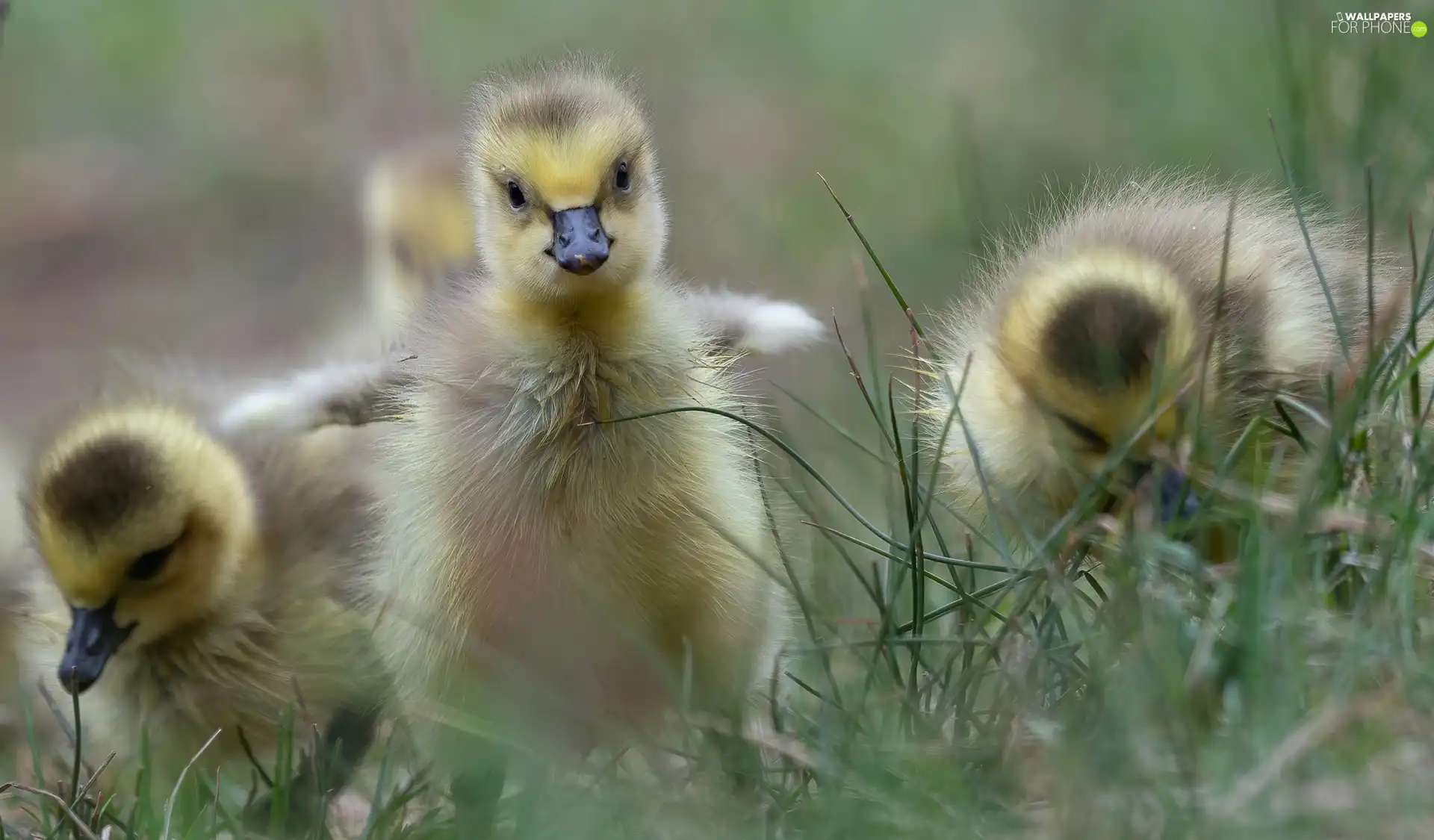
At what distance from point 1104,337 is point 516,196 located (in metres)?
0.84

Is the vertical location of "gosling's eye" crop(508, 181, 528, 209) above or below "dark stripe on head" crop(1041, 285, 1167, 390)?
above

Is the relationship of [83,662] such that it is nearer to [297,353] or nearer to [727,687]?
[727,687]

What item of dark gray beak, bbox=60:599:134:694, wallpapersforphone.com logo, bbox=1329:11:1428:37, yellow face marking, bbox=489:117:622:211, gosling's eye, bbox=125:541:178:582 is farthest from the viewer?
wallpapersforphone.com logo, bbox=1329:11:1428:37

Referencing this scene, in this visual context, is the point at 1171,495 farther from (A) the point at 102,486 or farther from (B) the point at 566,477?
(A) the point at 102,486

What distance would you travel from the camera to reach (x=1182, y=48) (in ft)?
16.2

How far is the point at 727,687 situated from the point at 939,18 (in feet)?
13.2

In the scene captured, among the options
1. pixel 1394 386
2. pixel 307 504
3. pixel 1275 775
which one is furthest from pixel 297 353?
pixel 1275 775

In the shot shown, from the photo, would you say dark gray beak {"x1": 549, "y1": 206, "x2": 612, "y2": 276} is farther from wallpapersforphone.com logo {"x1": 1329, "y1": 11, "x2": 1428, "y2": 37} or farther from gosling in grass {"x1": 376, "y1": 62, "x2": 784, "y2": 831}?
wallpapersforphone.com logo {"x1": 1329, "y1": 11, "x2": 1428, "y2": 37}

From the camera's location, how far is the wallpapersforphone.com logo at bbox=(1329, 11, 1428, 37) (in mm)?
3283

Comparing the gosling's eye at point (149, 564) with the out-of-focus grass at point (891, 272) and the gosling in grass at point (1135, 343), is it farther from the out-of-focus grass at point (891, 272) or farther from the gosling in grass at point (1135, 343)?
the gosling in grass at point (1135, 343)

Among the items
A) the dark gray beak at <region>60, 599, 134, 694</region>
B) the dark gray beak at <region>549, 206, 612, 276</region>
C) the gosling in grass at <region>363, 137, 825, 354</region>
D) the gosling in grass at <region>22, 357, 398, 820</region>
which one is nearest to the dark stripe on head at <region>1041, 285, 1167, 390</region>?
the dark gray beak at <region>549, 206, 612, 276</region>

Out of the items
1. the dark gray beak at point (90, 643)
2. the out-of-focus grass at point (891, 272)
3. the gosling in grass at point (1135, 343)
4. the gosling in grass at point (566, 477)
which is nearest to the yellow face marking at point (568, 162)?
the gosling in grass at point (566, 477)

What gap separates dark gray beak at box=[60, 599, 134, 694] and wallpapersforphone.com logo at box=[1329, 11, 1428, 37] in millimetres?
2583

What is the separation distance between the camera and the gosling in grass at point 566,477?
223 cm
